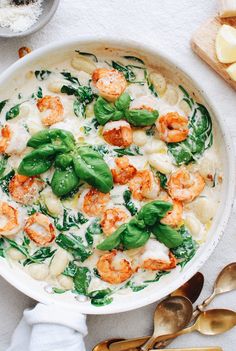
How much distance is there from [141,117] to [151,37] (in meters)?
0.43

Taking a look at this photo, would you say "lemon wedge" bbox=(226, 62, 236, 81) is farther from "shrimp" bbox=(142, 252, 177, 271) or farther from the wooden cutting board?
"shrimp" bbox=(142, 252, 177, 271)

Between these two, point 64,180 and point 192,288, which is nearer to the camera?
point 64,180

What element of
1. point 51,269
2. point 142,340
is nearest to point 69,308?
point 51,269

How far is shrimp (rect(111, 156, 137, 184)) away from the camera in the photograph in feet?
8.86

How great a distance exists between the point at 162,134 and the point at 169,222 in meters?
0.35

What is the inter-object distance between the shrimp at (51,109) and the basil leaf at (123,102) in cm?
23

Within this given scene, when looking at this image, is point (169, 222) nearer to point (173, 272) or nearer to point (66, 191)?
point (173, 272)

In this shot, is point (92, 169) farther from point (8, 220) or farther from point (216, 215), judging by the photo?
point (216, 215)

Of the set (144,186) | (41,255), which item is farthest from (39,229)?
(144,186)

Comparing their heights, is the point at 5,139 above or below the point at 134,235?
above

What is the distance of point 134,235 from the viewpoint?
2654 millimetres

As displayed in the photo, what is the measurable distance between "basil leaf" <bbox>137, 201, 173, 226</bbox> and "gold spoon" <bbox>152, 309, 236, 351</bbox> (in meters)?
0.49

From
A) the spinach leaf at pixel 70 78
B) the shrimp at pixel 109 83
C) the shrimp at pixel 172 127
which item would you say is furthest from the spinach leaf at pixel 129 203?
the spinach leaf at pixel 70 78

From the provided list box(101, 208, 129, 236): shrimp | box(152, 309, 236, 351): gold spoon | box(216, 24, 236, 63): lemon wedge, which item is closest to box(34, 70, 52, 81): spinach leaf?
box(101, 208, 129, 236): shrimp
